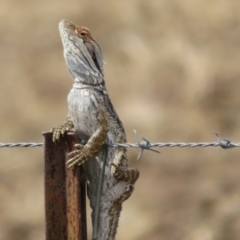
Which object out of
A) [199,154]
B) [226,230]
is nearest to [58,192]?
[226,230]

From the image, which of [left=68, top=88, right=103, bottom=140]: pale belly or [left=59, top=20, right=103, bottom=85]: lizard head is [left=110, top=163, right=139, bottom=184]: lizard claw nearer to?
[left=68, top=88, right=103, bottom=140]: pale belly

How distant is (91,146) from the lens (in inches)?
150

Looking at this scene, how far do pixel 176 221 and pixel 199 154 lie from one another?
1.21 meters

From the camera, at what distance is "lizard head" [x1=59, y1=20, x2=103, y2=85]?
13.0ft

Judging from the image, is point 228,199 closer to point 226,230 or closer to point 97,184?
point 226,230

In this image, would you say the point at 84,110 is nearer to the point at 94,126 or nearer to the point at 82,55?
the point at 94,126

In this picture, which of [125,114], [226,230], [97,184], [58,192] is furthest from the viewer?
[125,114]

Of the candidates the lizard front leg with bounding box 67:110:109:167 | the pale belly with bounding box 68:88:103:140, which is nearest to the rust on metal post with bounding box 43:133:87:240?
the lizard front leg with bounding box 67:110:109:167

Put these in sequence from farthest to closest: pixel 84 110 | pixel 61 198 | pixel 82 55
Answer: pixel 82 55 → pixel 84 110 → pixel 61 198

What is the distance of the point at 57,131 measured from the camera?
3775 millimetres

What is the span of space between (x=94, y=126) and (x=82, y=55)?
1.20ft

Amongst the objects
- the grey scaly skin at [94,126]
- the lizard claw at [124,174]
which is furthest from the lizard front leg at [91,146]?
the lizard claw at [124,174]

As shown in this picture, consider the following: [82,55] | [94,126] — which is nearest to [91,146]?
[94,126]

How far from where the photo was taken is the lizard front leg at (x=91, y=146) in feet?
12.3
